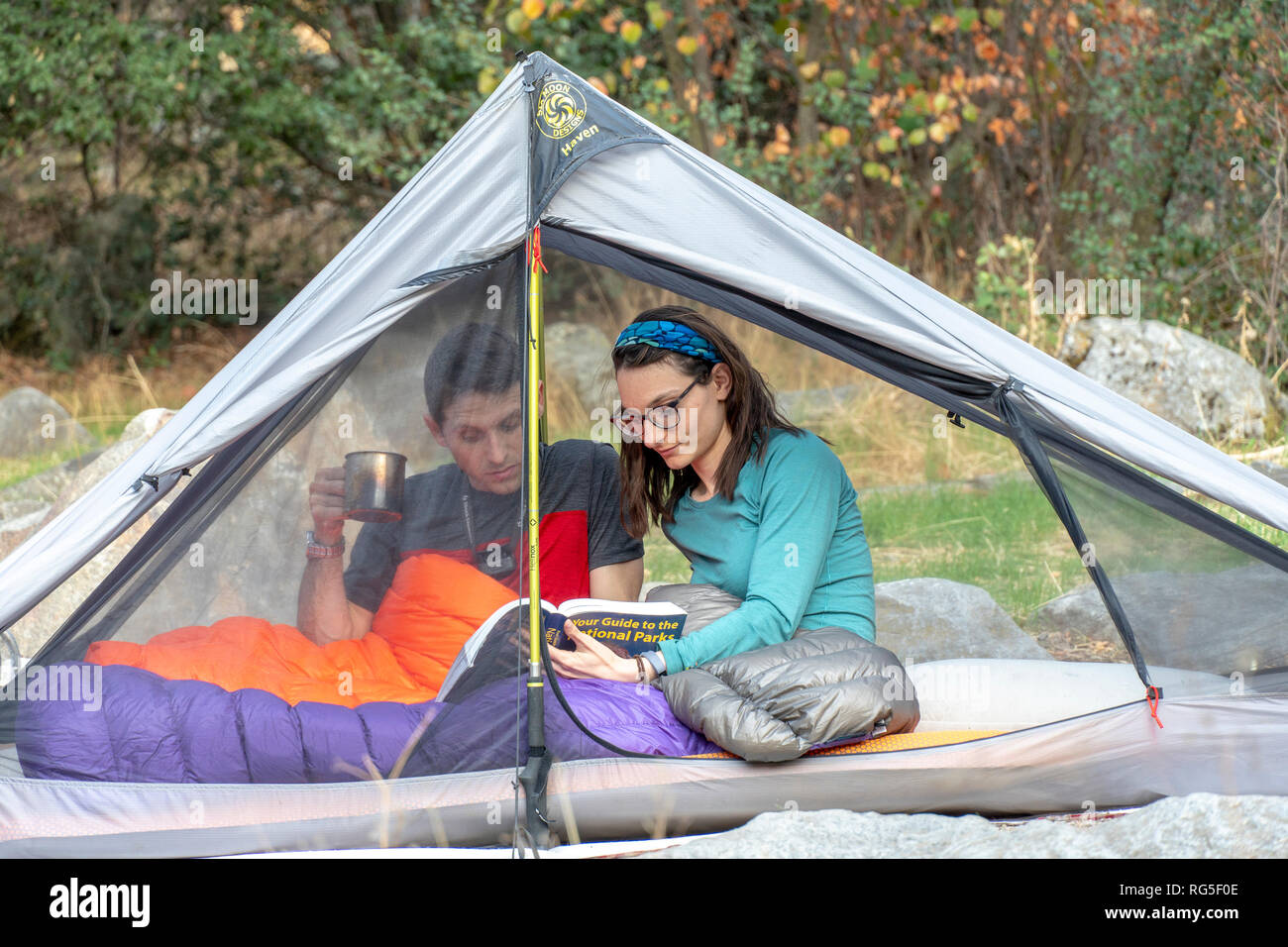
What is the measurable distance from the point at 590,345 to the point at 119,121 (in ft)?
Answer: 15.0

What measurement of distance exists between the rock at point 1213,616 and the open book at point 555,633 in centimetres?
99

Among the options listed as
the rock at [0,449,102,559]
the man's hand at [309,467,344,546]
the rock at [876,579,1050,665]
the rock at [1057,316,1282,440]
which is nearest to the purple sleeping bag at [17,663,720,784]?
the man's hand at [309,467,344,546]

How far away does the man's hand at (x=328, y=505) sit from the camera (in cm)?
255

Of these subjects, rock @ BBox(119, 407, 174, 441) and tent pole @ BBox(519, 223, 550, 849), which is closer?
tent pole @ BBox(519, 223, 550, 849)

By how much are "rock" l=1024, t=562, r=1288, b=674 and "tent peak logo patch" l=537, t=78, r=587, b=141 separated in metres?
1.51

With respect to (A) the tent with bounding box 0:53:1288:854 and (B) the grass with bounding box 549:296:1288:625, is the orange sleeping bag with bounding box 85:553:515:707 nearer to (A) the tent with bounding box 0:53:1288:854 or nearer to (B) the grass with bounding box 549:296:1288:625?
(A) the tent with bounding box 0:53:1288:854

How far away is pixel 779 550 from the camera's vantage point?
2.63 metres

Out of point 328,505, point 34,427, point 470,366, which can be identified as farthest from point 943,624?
point 34,427

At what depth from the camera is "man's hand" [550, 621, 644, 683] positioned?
102 inches

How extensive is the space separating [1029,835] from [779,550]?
751 millimetres

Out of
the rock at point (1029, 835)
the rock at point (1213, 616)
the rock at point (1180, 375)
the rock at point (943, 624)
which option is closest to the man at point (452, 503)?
the rock at point (1029, 835)
